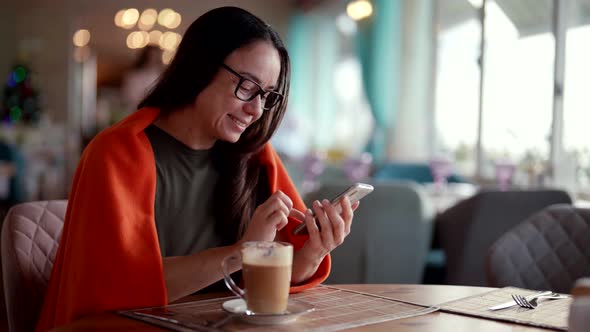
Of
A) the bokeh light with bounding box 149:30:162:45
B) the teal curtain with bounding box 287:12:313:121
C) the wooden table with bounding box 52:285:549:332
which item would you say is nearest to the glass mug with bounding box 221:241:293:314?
the wooden table with bounding box 52:285:549:332

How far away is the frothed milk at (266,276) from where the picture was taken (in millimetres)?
1013

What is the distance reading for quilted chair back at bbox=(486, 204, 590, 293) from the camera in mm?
1771

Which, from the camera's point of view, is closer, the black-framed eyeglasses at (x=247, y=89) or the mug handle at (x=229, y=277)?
the mug handle at (x=229, y=277)

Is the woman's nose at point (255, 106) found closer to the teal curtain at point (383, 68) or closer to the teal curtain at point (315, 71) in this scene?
the teal curtain at point (383, 68)

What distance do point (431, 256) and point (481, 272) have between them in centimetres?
63

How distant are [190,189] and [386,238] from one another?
5.72ft

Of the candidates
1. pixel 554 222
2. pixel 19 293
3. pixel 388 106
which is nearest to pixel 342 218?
pixel 19 293

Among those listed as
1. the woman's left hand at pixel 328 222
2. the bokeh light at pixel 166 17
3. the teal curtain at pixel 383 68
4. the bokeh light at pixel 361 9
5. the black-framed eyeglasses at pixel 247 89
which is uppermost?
the bokeh light at pixel 166 17

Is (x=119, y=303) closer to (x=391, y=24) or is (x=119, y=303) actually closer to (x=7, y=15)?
(x=391, y=24)

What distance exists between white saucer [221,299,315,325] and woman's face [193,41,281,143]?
439 mm

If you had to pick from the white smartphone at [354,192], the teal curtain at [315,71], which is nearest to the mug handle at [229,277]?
the white smartphone at [354,192]

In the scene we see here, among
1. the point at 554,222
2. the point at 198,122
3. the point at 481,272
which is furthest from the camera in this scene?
the point at 481,272

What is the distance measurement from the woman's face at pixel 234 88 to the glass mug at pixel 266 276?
1.41 feet

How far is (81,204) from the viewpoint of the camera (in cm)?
122
